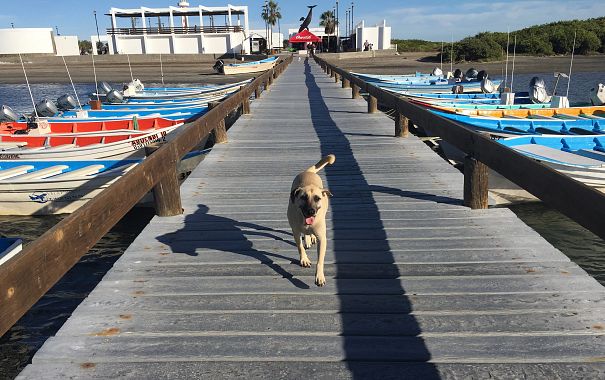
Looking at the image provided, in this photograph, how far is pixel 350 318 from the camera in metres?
3.19

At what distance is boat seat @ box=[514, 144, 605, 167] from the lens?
942 cm

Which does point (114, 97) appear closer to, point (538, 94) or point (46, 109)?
point (46, 109)

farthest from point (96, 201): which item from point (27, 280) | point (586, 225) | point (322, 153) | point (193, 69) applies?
point (193, 69)

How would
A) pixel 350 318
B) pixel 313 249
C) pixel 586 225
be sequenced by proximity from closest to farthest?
pixel 586 225 → pixel 350 318 → pixel 313 249

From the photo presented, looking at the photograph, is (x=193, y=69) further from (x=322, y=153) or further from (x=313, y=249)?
(x=313, y=249)

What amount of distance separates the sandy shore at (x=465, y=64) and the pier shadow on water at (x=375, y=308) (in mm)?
54482

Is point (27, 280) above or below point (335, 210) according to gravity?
above

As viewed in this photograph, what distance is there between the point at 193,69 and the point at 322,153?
60.0 metres

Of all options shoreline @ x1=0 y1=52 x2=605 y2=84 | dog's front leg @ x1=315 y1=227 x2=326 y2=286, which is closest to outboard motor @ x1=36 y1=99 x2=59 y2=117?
dog's front leg @ x1=315 y1=227 x2=326 y2=286

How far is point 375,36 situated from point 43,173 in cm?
8158

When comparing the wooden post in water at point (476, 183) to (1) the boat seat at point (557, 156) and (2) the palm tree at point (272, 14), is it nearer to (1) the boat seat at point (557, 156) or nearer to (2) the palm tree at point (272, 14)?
(1) the boat seat at point (557, 156)

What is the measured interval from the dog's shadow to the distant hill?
71.7 m

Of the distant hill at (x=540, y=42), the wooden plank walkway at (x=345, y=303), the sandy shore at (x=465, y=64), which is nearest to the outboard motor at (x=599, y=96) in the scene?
the wooden plank walkway at (x=345, y=303)

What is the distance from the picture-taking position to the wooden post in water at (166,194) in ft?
16.9
